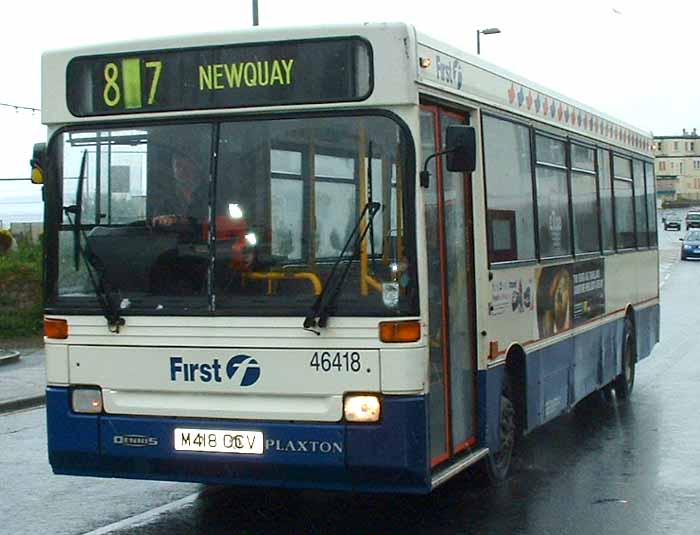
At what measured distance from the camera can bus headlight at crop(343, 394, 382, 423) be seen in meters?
7.33

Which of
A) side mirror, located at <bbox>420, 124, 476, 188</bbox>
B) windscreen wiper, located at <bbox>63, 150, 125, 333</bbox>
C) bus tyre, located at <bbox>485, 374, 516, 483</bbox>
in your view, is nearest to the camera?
side mirror, located at <bbox>420, 124, 476, 188</bbox>

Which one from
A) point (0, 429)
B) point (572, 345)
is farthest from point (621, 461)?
point (0, 429)

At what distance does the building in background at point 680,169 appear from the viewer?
600 ft

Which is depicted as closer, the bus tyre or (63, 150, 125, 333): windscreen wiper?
(63, 150, 125, 333): windscreen wiper

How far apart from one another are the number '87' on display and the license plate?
2.02m

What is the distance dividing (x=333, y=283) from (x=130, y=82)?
186cm

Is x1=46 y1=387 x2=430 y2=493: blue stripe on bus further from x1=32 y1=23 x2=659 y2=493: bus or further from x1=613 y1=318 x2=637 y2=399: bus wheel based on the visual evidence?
→ x1=613 y1=318 x2=637 y2=399: bus wheel

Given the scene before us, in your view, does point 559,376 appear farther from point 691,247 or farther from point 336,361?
point 691,247

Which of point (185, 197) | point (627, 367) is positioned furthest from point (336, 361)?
point (627, 367)

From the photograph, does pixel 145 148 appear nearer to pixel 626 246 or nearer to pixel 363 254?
pixel 363 254

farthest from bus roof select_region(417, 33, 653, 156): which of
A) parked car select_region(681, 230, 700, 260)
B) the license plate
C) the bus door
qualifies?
parked car select_region(681, 230, 700, 260)

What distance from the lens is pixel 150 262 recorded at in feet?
25.5

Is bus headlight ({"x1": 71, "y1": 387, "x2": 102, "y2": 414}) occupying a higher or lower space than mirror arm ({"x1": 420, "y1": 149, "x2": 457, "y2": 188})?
lower

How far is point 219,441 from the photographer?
24.9 feet
